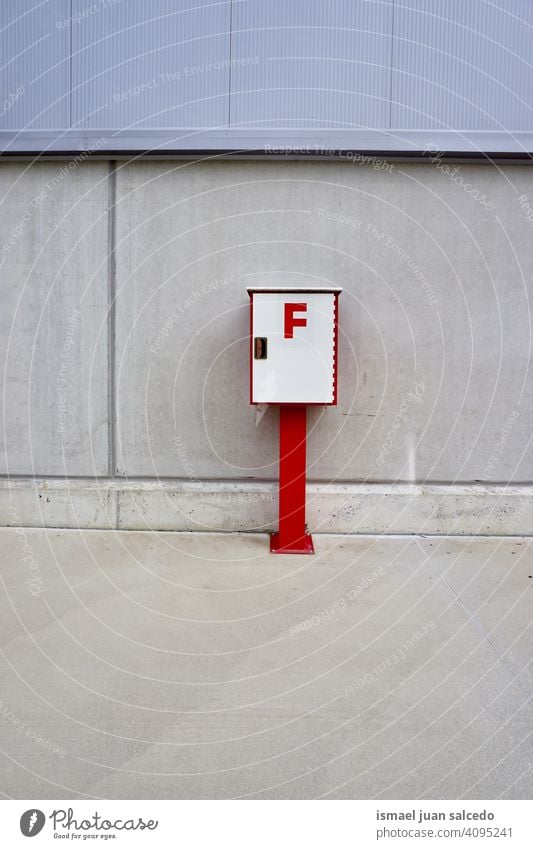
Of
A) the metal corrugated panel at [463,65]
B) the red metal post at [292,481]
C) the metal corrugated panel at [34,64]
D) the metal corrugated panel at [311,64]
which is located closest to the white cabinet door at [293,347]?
the red metal post at [292,481]

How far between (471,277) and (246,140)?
1.66 metres

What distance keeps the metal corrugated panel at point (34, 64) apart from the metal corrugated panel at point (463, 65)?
210 centimetres

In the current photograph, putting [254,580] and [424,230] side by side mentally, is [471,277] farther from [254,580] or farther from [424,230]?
[254,580]

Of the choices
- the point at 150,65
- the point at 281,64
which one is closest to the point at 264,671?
the point at 281,64

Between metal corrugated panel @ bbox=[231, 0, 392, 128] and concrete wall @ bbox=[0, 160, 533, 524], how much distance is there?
0.33 meters

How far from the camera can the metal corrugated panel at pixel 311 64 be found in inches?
160

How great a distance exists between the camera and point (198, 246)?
4.22 metres

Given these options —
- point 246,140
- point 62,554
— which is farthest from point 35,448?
point 246,140

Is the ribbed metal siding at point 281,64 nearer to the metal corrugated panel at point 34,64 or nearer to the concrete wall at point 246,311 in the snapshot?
the metal corrugated panel at point 34,64

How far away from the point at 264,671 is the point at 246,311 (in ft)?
7.87

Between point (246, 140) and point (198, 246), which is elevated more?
point (246, 140)
